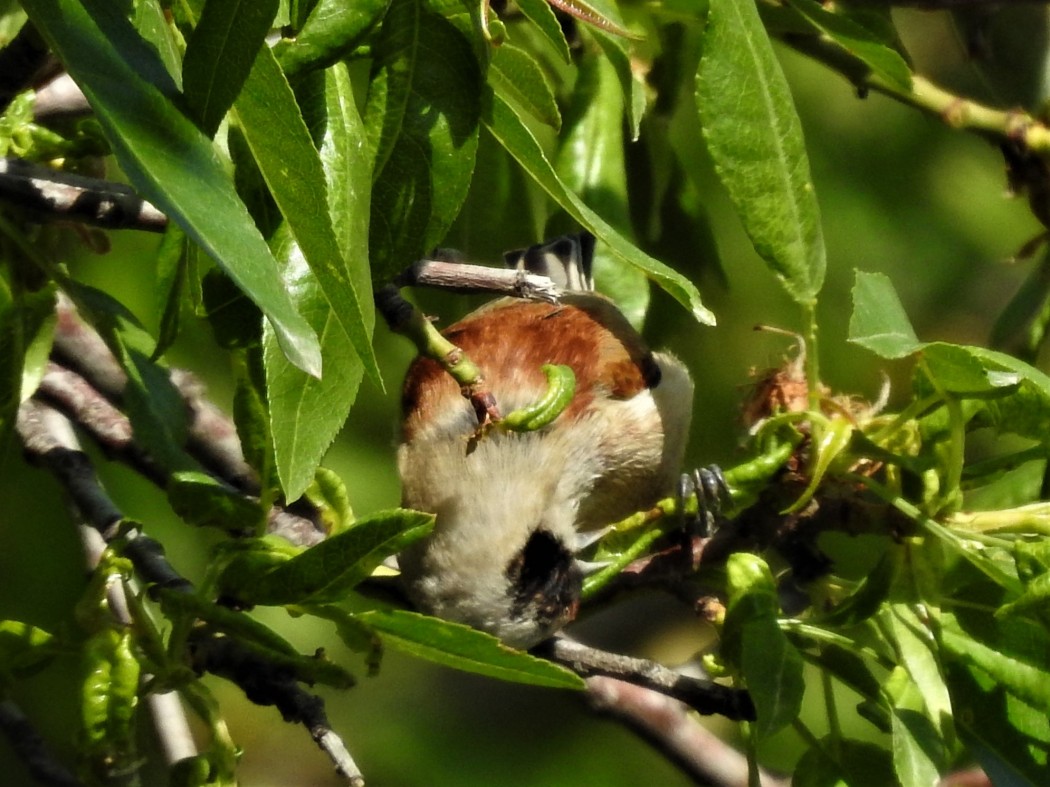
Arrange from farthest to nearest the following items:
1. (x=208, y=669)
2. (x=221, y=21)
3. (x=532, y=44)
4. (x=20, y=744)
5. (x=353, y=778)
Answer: (x=532, y=44) → (x=20, y=744) → (x=208, y=669) → (x=353, y=778) → (x=221, y=21)

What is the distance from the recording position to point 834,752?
1510 mm

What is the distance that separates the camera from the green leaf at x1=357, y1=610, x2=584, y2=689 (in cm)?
125

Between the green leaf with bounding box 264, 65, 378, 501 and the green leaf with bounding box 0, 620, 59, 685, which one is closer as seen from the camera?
the green leaf with bounding box 264, 65, 378, 501

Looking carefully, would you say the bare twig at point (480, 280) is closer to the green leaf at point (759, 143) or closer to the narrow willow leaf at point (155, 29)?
the green leaf at point (759, 143)

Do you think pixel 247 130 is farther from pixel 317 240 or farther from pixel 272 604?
pixel 272 604

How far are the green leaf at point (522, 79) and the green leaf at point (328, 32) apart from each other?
1.16 ft

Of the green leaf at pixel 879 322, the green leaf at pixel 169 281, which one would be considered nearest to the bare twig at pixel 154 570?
the green leaf at pixel 169 281

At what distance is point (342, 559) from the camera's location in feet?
3.95

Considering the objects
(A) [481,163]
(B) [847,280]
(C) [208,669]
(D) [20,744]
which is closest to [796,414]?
(C) [208,669]

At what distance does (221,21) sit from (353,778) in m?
0.70

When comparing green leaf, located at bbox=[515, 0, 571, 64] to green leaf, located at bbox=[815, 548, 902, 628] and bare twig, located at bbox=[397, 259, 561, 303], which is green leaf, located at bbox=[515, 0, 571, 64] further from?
Answer: green leaf, located at bbox=[815, 548, 902, 628]

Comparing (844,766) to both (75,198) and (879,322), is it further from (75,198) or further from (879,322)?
(75,198)

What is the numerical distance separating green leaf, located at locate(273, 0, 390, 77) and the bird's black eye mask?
1049 mm

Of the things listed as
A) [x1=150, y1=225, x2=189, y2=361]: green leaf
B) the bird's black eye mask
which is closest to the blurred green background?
the bird's black eye mask
